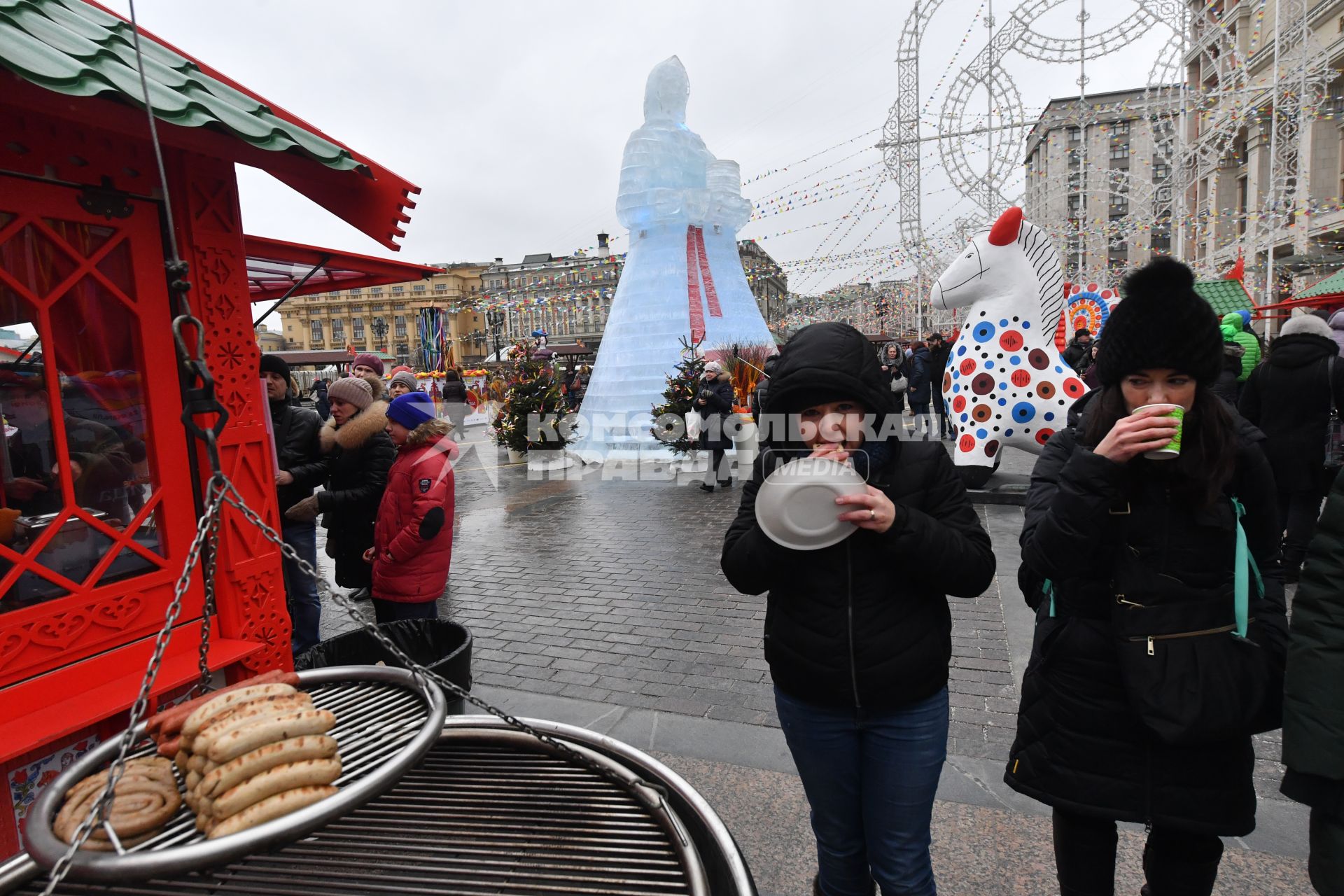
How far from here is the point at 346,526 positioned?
466 cm

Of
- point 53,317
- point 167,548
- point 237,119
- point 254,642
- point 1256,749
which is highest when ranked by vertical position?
point 237,119

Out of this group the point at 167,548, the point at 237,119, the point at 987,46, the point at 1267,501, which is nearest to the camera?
the point at 1267,501

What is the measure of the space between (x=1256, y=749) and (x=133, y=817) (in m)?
4.05

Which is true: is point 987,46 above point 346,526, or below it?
above

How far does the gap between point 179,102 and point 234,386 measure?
0.97 meters

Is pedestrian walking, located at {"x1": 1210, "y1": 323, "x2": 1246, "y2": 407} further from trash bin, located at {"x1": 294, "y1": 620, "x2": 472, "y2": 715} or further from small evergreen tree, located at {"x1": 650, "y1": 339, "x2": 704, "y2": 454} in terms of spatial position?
small evergreen tree, located at {"x1": 650, "y1": 339, "x2": 704, "y2": 454}

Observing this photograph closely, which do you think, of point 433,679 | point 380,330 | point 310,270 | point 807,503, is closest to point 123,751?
point 433,679

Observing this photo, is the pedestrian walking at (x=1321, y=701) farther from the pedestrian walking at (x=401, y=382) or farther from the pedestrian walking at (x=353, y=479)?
the pedestrian walking at (x=401, y=382)

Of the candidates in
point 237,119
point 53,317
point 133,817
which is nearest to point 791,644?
point 133,817

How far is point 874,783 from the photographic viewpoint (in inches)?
76.9

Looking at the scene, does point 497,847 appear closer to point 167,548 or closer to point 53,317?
point 167,548

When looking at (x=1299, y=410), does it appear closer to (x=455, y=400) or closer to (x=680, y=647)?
(x=680, y=647)

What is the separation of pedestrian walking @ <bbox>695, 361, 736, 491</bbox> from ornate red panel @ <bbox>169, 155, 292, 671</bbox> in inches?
298

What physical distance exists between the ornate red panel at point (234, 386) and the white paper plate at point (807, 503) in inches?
79.8
